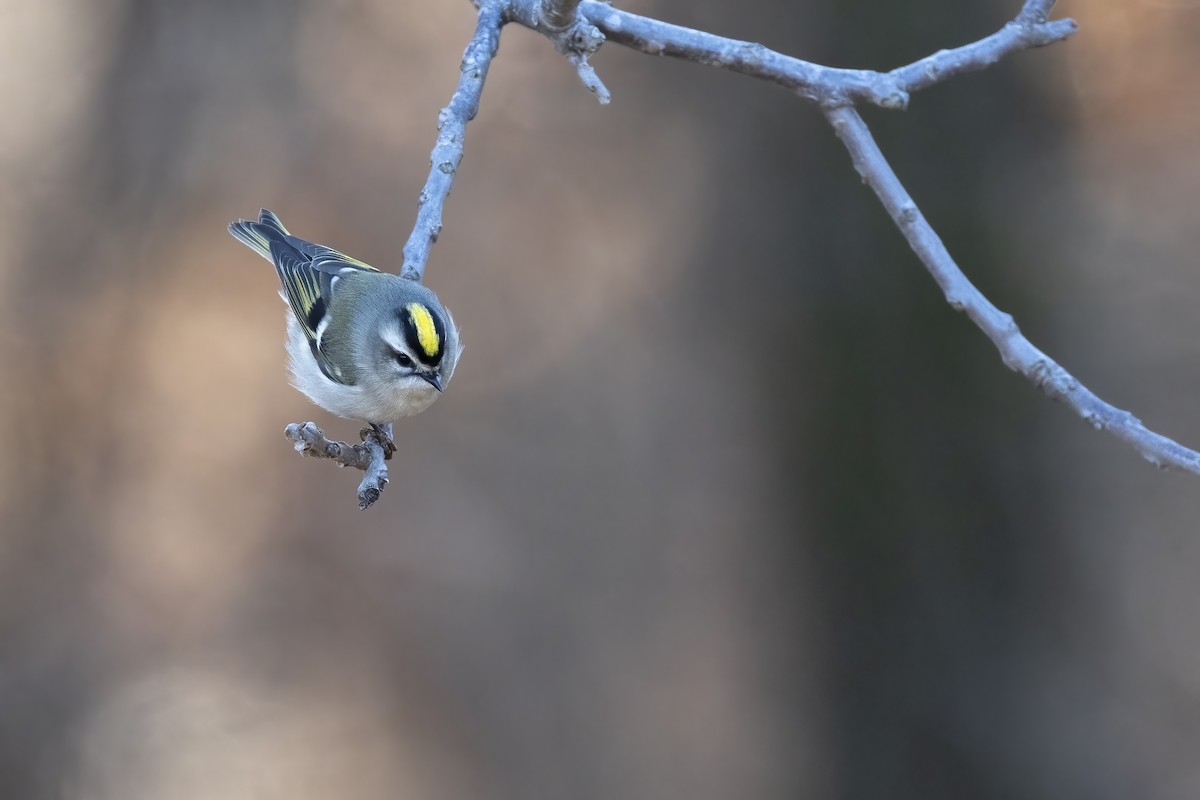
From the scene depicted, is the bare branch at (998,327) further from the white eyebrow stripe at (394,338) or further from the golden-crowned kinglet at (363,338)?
the white eyebrow stripe at (394,338)

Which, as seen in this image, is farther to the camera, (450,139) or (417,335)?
(417,335)

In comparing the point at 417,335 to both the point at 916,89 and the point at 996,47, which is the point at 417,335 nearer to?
the point at 916,89

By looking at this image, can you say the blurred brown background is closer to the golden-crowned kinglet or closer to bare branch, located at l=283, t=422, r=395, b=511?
the golden-crowned kinglet

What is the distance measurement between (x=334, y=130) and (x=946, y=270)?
150 inches

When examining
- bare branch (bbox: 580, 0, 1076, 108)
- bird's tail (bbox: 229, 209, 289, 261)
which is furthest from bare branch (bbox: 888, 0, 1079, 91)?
bird's tail (bbox: 229, 209, 289, 261)

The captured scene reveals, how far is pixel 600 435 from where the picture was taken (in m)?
5.18

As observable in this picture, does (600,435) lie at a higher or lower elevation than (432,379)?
higher

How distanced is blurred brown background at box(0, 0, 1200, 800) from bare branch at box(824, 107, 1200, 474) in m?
2.93

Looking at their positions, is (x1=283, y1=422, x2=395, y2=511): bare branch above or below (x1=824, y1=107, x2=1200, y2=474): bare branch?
below

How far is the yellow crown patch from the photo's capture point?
2912 millimetres

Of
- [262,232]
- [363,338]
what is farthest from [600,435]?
[363,338]

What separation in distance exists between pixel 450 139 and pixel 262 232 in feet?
5.07

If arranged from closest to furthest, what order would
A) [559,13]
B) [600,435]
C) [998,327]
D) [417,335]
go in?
[998,327] < [559,13] < [417,335] < [600,435]

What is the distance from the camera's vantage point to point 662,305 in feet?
17.0
